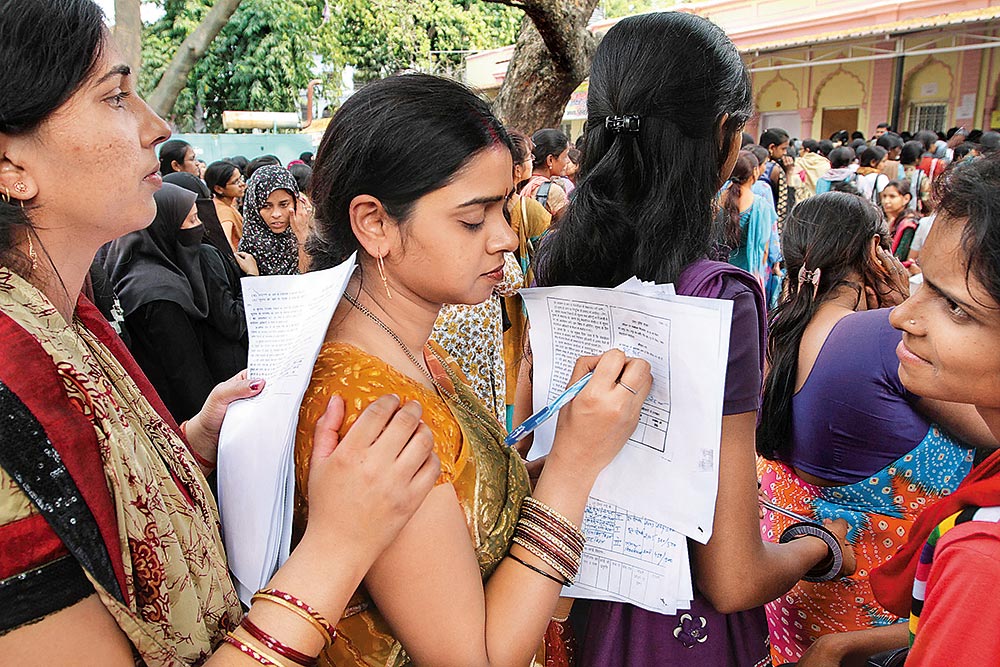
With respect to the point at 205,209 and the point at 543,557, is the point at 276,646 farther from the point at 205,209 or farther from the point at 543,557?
the point at 205,209

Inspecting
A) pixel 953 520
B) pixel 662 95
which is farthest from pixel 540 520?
pixel 662 95

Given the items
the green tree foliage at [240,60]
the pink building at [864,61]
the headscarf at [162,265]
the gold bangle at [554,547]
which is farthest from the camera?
the green tree foliage at [240,60]

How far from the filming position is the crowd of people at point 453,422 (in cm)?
81

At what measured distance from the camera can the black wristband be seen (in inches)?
55.9

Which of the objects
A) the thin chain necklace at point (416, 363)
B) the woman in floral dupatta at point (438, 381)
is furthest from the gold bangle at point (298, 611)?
the thin chain necklace at point (416, 363)

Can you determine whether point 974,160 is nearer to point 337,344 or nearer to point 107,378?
point 337,344

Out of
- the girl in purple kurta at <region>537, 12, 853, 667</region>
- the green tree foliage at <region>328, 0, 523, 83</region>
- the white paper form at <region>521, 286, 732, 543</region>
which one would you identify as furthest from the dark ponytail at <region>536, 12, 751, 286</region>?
the green tree foliage at <region>328, 0, 523, 83</region>

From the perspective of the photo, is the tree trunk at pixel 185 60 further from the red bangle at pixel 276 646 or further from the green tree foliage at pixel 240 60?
the green tree foliage at pixel 240 60

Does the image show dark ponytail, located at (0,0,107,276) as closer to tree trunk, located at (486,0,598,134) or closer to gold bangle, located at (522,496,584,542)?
gold bangle, located at (522,496,584,542)

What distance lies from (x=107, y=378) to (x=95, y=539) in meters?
0.27

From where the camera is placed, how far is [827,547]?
141 cm

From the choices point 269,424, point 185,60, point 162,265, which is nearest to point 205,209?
Answer: point 185,60

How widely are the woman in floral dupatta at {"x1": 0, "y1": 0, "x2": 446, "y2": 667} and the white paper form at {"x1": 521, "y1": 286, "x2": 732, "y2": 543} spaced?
1.25ft

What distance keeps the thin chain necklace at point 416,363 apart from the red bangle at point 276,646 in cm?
51
